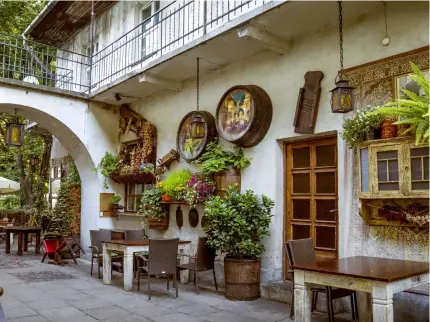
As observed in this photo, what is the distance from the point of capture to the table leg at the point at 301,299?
13.2 feet

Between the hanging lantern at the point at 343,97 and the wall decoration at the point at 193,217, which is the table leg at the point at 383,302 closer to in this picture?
the hanging lantern at the point at 343,97

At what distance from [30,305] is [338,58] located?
535 cm

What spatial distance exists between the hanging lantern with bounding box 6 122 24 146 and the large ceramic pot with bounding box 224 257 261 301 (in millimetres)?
5287

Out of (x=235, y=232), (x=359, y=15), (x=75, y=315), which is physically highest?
(x=359, y=15)

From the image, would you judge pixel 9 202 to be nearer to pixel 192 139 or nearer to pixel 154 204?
pixel 154 204

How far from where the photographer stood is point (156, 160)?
29.7 feet

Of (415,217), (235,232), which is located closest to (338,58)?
(415,217)

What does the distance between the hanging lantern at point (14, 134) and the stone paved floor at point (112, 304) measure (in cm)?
266

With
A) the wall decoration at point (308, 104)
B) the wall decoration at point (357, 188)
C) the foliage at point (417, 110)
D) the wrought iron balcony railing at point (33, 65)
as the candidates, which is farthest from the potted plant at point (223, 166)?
the wrought iron balcony railing at point (33, 65)

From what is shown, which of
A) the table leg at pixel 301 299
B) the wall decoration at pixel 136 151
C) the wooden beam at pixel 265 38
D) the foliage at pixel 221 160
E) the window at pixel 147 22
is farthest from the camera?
the window at pixel 147 22

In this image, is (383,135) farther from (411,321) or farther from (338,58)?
(411,321)

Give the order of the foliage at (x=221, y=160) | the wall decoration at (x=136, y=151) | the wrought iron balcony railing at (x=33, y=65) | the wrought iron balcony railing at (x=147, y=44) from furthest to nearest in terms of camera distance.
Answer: the wrought iron balcony railing at (x=33, y=65), the wall decoration at (x=136, y=151), the wrought iron balcony railing at (x=147, y=44), the foliage at (x=221, y=160)

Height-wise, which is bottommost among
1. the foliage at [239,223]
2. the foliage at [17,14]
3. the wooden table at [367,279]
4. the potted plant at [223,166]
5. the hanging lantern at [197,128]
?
the wooden table at [367,279]

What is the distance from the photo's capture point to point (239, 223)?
235 inches
